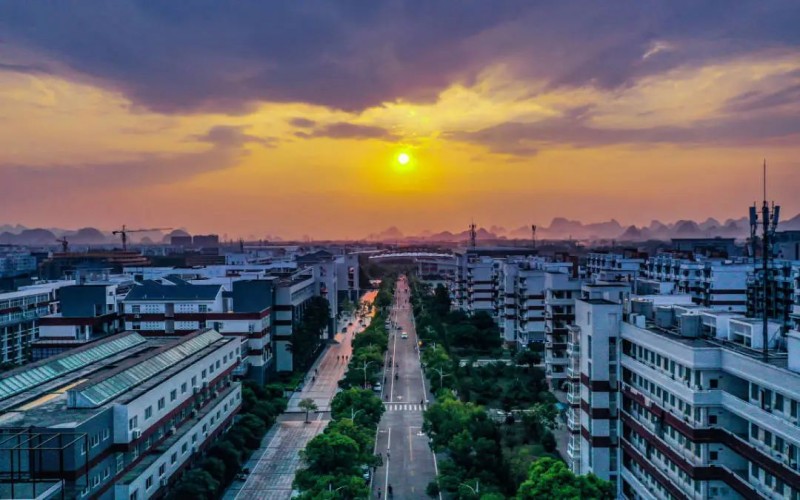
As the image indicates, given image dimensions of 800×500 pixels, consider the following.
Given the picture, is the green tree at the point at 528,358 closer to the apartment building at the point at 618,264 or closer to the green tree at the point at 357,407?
the apartment building at the point at 618,264

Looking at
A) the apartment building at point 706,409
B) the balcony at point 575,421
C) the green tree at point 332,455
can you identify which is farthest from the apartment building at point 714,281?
the green tree at point 332,455

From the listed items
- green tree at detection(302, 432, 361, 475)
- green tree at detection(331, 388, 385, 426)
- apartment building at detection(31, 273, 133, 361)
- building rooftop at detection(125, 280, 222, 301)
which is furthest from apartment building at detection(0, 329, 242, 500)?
apartment building at detection(31, 273, 133, 361)

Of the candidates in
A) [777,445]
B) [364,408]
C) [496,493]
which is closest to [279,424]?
[364,408]

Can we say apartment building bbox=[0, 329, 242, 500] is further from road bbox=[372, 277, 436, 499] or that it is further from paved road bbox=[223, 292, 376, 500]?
road bbox=[372, 277, 436, 499]

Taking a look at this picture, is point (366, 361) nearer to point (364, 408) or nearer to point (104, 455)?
point (364, 408)

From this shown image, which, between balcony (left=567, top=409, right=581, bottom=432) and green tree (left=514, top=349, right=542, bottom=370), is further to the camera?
green tree (left=514, top=349, right=542, bottom=370)

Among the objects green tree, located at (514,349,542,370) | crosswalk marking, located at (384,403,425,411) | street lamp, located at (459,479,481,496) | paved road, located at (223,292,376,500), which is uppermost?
green tree, located at (514,349,542,370)
